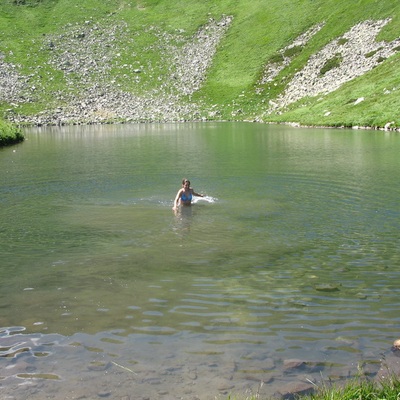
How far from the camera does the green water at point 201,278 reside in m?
9.20

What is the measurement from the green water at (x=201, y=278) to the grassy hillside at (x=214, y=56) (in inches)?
1964

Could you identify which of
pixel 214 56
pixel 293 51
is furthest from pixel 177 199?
pixel 214 56

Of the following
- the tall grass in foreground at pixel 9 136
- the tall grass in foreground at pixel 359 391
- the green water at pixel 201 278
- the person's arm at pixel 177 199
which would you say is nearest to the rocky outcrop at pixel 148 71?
the tall grass in foreground at pixel 9 136

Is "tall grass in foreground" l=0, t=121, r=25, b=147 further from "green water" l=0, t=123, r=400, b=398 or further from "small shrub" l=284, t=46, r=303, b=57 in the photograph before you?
"small shrub" l=284, t=46, r=303, b=57

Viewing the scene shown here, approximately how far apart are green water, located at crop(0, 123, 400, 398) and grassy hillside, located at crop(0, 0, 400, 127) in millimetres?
49876

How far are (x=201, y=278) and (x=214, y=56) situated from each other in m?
121

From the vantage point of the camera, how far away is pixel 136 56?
13050 cm

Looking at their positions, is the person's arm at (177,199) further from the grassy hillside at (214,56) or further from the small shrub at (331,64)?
the small shrub at (331,64)

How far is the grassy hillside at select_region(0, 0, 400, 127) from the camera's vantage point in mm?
86188

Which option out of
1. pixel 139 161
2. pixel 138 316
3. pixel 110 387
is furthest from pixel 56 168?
pixel 110 387

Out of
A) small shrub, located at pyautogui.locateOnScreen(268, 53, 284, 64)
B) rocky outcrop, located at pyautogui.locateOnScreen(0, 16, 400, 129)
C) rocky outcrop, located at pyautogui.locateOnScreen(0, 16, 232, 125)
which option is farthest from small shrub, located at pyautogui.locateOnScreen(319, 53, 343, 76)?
rocky outcrop, located at pyautogui.locateOnScreen(0, 16, 232, 125)

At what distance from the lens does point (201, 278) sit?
531 inches

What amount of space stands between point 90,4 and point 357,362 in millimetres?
167490

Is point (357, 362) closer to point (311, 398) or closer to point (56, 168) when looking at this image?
point (311, 398)
